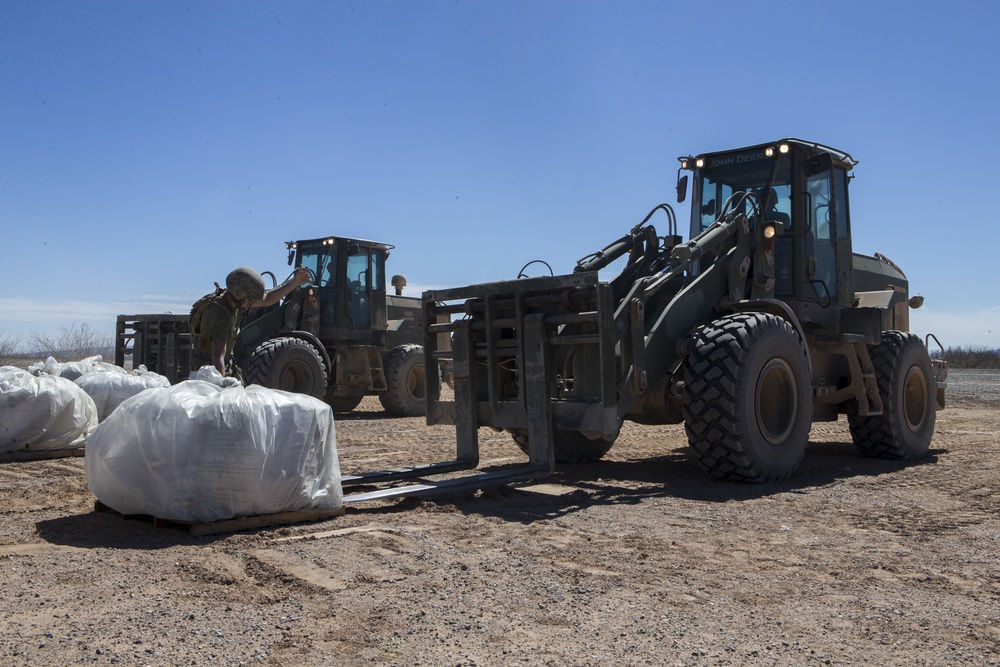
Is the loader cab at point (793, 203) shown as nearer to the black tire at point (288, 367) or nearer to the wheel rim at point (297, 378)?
the black tire at point (288, 367)

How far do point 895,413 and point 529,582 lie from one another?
550 centimetres

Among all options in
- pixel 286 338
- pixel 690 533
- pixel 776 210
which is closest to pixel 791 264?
pixel 776 210

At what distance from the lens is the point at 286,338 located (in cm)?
1245

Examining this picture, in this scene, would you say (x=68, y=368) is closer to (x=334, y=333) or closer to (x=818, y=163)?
(x=334, y=333)

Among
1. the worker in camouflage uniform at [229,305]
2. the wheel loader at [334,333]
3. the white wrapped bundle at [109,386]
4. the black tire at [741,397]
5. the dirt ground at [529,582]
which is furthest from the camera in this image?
the wheel loader at [334,333]

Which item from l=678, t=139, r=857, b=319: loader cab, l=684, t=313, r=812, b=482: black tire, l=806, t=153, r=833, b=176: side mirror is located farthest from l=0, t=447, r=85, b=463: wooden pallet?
l=806, t=153, r=833, b=176: side mirror

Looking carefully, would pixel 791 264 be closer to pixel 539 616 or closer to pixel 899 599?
pixel 899 599

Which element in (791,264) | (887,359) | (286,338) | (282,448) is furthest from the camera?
(286,338)

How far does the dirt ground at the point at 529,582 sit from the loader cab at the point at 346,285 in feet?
25.3

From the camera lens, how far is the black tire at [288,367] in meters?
12.0

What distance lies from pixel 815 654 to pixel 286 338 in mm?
10339

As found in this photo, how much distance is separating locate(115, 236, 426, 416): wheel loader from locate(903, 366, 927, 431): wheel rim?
23.3 feet

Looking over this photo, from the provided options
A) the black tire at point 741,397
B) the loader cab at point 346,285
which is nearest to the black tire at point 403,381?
the loader cab at point 346,285

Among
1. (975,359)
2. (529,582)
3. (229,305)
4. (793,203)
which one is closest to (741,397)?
(793,203)
